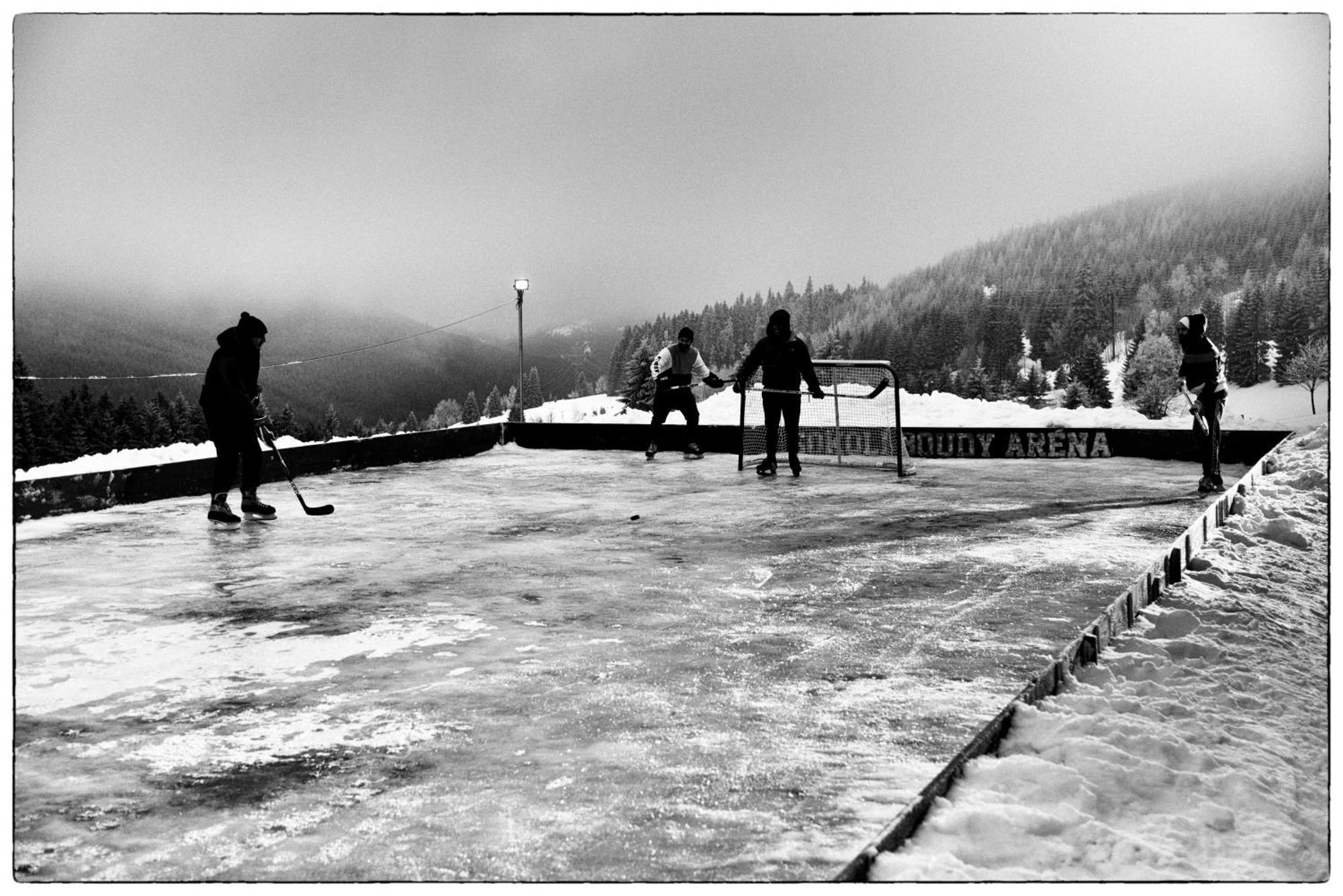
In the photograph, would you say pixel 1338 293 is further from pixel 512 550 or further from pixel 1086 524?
pixel 512 550

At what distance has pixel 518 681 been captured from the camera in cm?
387

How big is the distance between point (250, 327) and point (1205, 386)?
6.33m

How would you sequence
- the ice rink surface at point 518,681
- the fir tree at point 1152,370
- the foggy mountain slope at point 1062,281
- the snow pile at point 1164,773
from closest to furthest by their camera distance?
the snow pile at point 1164,773, the ice rink surface at point 518,681, the fir tree at point 1152,370, the foggy mountain slope at point 1062,281

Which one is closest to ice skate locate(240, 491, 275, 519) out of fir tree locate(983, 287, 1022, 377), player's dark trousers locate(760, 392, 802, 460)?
player's dark trousers locate(760, 392, 802, 460)

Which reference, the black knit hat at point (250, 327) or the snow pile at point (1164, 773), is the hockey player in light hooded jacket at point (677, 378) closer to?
the black knit hat at point (250, 327)

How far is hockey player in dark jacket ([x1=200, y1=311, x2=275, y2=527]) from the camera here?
753cm

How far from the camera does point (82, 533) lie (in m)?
7.24

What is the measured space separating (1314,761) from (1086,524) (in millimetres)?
4172

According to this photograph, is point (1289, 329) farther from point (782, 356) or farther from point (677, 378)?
point (782, 356)

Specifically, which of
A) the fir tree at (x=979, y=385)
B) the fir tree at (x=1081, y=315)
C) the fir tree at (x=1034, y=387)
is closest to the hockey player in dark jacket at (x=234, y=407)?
the fir tree at (x=1034, y=387)

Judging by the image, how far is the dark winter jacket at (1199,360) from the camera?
26.7ft

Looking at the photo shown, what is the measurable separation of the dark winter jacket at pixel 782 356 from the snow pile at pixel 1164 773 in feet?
18.5

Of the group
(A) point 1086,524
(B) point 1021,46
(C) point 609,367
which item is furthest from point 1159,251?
(A) point 1086,524

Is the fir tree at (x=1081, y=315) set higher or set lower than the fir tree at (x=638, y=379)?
higher
